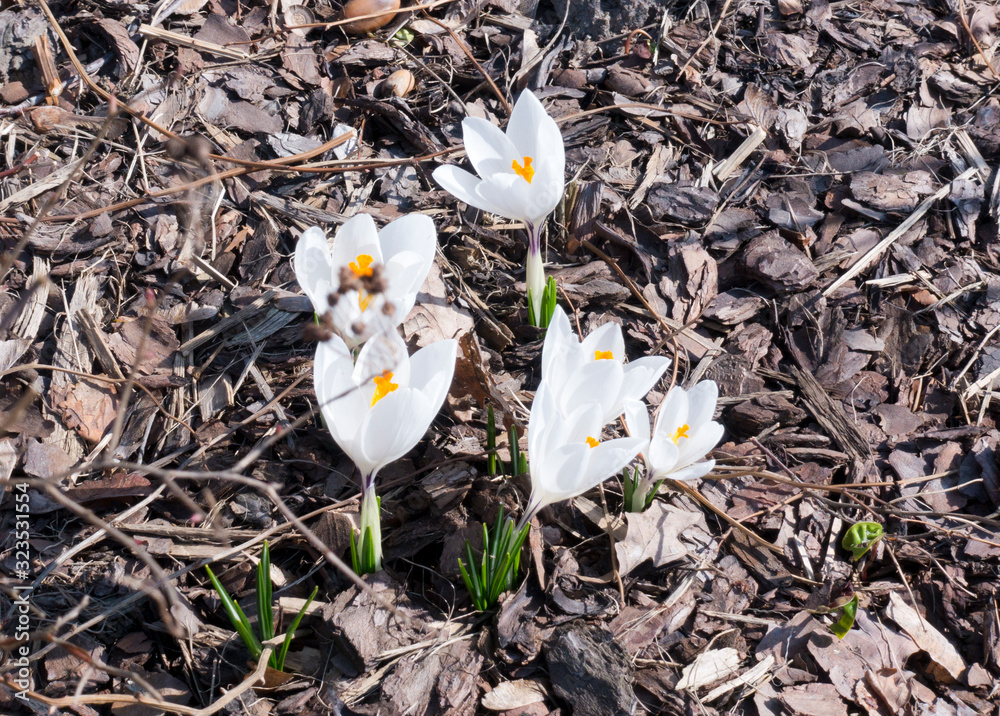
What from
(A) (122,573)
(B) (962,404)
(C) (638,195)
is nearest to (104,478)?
(A) (122,573)

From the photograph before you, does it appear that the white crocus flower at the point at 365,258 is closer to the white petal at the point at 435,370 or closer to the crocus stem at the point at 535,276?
the white petal at the point at 435,370

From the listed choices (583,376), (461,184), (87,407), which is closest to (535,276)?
(461,184)

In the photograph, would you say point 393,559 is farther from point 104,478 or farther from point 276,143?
point 276,143

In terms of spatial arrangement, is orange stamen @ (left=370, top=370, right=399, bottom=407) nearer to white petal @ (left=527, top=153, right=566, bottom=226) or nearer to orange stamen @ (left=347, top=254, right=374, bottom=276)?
orange stamen @ (left=347, top=254, right=374, bottom=276)

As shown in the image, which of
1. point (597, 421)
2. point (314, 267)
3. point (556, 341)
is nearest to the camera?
point (597, 421)

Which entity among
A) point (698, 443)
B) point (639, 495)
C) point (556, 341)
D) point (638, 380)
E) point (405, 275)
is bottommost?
point (639, 495)

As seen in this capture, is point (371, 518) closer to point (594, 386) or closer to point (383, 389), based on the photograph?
point (383, 389)

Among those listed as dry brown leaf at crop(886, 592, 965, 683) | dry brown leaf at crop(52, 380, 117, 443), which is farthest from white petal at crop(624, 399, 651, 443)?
dry brown leaf at crop(52, 380, 117, 443)
